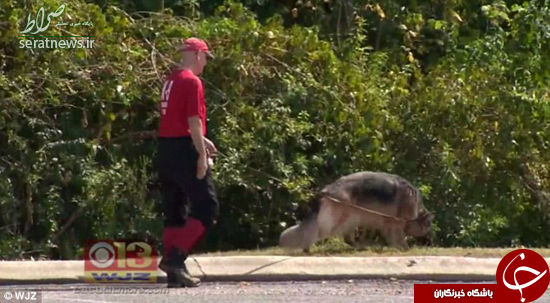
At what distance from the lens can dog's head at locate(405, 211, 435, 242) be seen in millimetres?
11352

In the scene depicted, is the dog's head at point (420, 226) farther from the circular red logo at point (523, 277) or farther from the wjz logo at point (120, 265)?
the wjz logo at point (120, 265)

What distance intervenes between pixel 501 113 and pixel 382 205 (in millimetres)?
2460

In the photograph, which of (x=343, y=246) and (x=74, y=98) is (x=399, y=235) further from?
(x=74, y=98)

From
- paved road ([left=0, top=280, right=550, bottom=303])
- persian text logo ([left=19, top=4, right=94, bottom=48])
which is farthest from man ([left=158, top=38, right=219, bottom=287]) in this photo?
persian text logo ([left=19, top=4, right=94, bottom=48])

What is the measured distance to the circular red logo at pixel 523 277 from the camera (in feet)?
26.6

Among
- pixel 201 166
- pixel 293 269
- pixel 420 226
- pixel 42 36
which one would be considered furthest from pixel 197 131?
pixel 42 36

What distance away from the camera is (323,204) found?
35.9 ft

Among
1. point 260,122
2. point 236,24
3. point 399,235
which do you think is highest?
point 236,24

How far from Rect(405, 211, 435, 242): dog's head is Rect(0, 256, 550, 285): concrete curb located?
7.30 ft

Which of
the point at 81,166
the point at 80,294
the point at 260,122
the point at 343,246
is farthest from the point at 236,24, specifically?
the point at 80,294

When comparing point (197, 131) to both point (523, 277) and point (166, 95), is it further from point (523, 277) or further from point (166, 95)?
point (523, 277)

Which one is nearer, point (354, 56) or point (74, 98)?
point (74, 98)

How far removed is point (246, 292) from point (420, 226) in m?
3.46

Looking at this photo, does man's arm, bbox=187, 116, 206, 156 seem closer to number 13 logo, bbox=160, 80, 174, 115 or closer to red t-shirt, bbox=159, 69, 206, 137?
red t-shirt, bbox=159, 69, 206, 137
